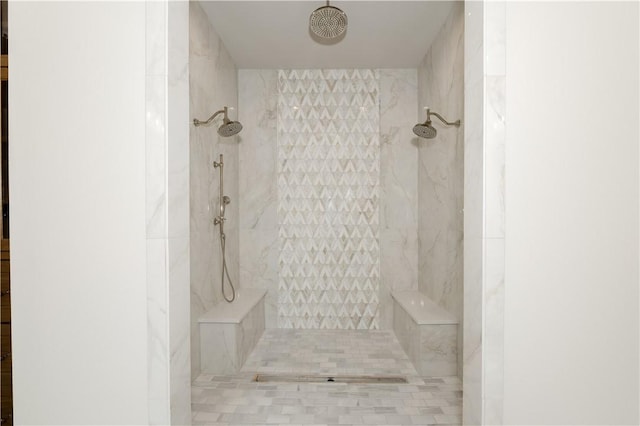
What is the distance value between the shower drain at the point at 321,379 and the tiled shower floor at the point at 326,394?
0.17 feet

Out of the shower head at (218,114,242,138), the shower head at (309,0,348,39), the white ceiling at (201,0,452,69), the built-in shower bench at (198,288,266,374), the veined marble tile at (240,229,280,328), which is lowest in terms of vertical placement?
the built-in shower bench at (198,288,266,374)

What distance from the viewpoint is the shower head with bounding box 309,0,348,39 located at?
2.74m

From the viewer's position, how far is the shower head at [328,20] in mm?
2738

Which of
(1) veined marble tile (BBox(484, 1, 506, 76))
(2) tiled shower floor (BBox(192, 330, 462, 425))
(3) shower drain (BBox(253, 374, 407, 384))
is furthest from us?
(3) shower drain (BBox(253, 374, 407, 384))

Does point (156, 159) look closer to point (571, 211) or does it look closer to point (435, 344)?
point (571, 211)

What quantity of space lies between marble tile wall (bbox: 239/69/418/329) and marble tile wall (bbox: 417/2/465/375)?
6.0 inches

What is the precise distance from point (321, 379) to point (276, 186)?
2.04 metres

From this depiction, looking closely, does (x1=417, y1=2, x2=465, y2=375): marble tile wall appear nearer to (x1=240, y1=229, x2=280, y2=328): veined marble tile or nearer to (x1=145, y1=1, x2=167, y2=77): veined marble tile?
(x1=240, y1=229, x2=280, y2=328): veined marble tile

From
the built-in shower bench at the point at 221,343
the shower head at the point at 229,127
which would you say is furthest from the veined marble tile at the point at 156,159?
the built-in shower bench at the point at 221,343

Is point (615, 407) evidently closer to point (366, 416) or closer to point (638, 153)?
point (638, 153)

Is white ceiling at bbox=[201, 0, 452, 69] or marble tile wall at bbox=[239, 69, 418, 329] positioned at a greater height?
white ceiling at bbox=[201, 0, 452, 69]

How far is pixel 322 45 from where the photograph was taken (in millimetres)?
3689

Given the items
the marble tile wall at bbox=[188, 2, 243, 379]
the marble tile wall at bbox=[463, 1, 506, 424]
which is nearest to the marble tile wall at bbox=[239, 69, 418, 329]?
the marble tile wall at bbox=[188, 2, 243, 379]

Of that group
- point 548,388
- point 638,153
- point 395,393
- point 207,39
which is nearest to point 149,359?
point 548,388
